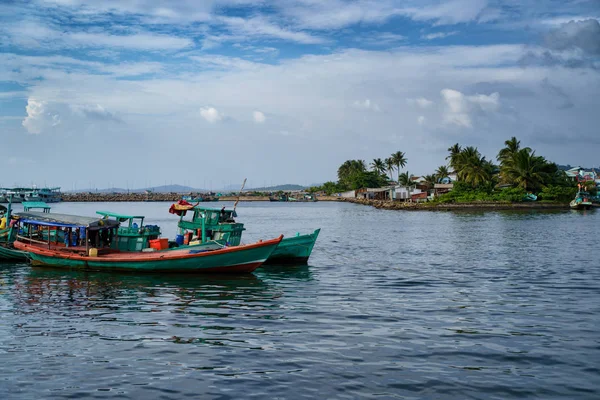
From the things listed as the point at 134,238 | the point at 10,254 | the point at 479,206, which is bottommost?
the point at 10,254

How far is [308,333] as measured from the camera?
1542cm

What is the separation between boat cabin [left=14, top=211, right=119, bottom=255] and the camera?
27.0 metres

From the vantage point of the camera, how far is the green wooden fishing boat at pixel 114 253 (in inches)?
990

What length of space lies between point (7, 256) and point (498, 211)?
245ft

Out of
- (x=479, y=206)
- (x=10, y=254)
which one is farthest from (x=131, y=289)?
(x=479, y=206)

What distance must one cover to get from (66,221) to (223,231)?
26.3ft

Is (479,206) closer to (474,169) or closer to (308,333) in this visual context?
(474,169)

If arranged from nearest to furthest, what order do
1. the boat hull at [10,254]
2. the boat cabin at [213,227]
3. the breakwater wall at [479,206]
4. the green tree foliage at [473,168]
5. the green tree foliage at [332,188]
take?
the boat cabin at [213,227]
the boat hull at [10,254]
the breakwater wall at [479,206]
the green tree foliage at [473,168]
the green tree foliage at [332,188]

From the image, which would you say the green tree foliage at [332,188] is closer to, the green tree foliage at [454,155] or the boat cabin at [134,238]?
the green tree foliage at [454,155]

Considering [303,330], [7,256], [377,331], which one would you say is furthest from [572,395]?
[7,256]

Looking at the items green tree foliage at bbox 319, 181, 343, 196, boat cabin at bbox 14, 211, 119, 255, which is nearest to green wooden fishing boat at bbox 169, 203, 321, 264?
boat cabin at bbox 14, 211, 119, 255

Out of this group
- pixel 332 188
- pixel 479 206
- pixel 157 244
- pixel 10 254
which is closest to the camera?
pixel 157 244

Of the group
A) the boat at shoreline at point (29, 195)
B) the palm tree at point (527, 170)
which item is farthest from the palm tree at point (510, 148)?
the boat at shoreline at point (29, 195)

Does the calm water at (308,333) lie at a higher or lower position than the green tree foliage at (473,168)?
lower
